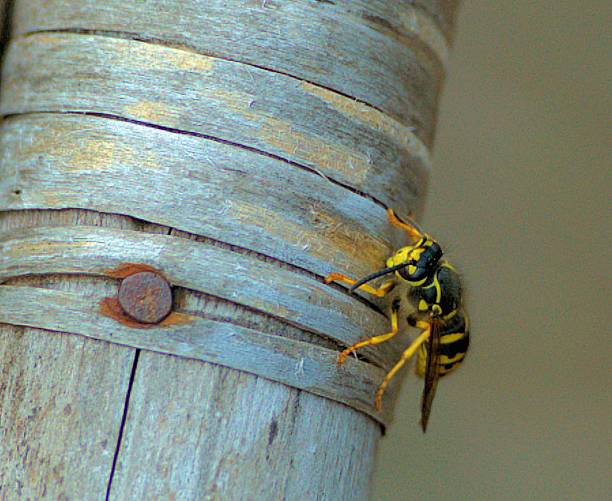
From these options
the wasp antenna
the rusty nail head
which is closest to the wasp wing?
the wasp antenna

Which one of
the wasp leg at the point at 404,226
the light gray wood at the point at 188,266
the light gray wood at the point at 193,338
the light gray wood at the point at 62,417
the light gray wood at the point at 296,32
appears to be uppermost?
the light gray wood at the point at 296,32

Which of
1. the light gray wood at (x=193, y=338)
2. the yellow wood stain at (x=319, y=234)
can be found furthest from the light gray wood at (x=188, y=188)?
the light gray wood at (x=193, y=338)

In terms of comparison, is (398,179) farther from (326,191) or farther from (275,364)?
(275,364)

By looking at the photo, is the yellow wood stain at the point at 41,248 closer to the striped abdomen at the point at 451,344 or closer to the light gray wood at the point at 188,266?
the light gray wood at the point at 188,266

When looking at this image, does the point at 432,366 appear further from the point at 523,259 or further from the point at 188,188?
the point at 523,259

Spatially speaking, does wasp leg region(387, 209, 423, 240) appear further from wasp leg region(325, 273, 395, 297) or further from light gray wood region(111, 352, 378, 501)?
light gray wood region(111, 352, 378, 501)
